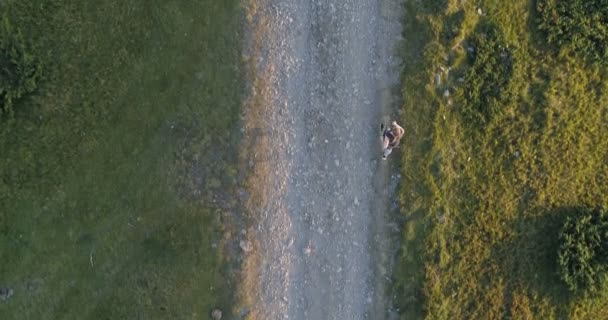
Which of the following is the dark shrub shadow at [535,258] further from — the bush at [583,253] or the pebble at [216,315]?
the pebble at [216,315]

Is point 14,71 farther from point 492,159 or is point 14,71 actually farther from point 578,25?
point 578,25

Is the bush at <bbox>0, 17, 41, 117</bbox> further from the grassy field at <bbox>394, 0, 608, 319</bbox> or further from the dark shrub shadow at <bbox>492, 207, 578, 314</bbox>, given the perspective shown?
the dark shrub shadow at <bbox>492, 207, 578, 314</bbox>

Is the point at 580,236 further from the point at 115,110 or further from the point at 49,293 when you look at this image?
the point at 49,293

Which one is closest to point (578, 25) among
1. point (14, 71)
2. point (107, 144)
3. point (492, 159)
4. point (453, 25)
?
point (453, 25)

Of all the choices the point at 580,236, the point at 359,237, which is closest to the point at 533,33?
the point at 580,236

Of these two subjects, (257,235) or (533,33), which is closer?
(257,235)

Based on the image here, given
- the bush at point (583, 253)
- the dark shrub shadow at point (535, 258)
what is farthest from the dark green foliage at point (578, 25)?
the bush at point (583, 253)

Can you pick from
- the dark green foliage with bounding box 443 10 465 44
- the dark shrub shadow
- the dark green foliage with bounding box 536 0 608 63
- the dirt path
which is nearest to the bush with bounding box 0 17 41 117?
the dirt path
